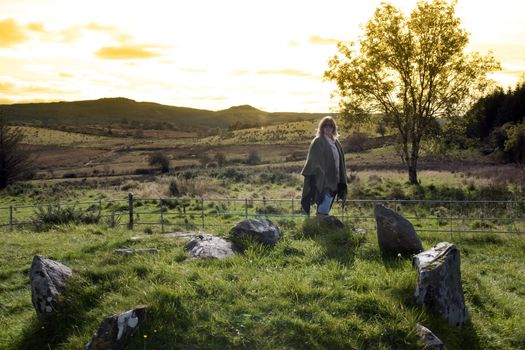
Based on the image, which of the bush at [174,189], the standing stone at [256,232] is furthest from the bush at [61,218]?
the bush at [174,189]

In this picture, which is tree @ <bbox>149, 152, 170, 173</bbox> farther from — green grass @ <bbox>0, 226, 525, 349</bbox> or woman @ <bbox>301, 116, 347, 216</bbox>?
green grass @ <bbox>0, 226, 525, 349</bbox>

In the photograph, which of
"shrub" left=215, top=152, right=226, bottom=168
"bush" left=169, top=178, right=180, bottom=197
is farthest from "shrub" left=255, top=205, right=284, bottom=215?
"shrub" left=215, top=152, right=226, bottom=168

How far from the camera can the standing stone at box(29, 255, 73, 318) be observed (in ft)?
26.5

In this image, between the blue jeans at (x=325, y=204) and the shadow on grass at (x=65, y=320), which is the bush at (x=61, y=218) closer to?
the blue jeans at (x=325, y=204)

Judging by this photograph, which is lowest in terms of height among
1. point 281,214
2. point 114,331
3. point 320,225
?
point 281,214

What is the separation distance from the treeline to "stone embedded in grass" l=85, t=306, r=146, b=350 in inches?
1879

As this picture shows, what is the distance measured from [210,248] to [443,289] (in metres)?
4.48

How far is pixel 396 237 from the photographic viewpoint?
397 inches

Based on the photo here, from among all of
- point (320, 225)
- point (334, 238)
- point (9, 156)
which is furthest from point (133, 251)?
point (9, 156)

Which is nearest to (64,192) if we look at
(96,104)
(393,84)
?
(393,84)

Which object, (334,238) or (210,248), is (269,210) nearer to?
(334,238)

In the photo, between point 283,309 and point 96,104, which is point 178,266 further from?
point 96,104

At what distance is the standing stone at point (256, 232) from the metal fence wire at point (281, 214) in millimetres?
2446

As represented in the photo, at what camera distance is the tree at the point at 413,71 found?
3116 cm
